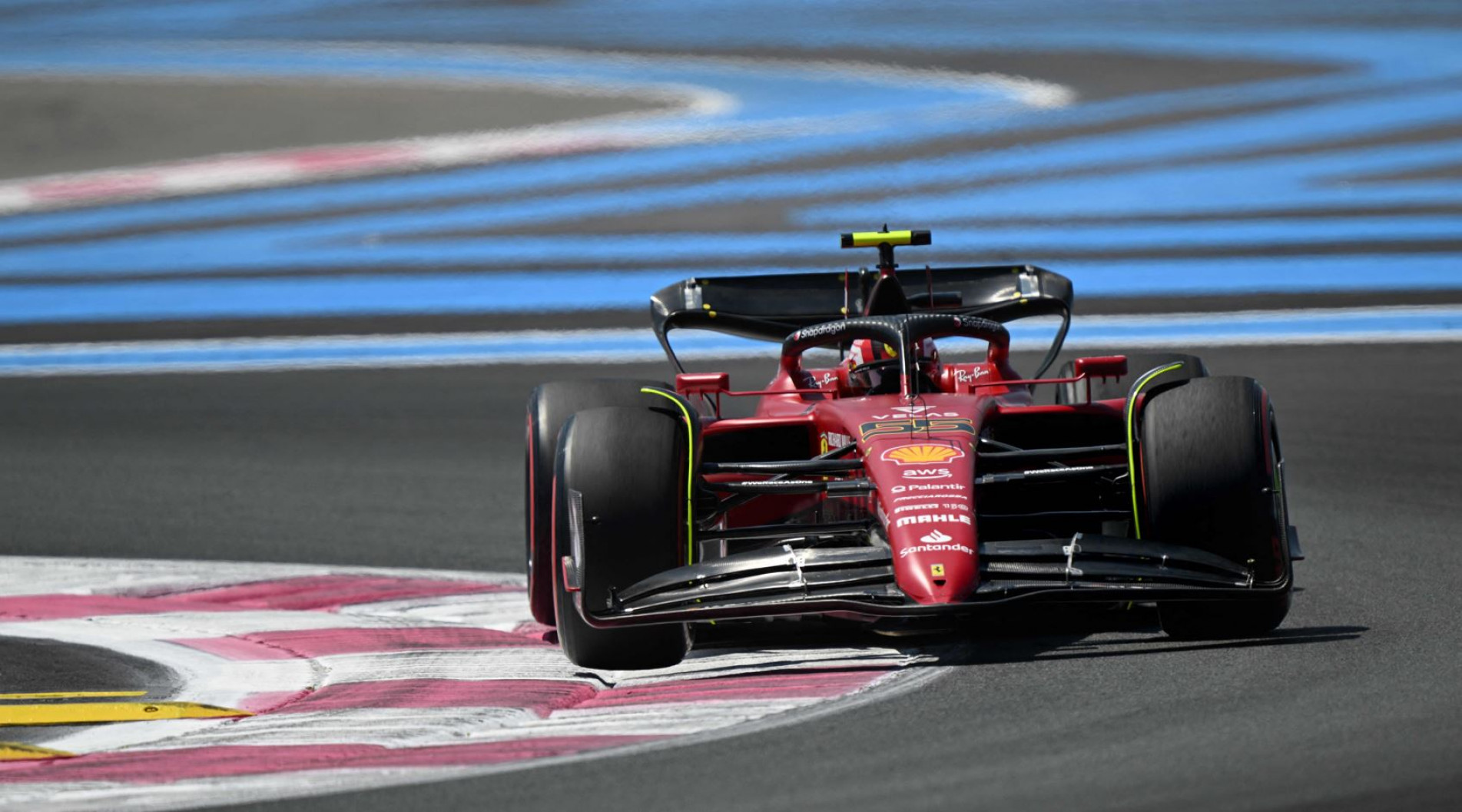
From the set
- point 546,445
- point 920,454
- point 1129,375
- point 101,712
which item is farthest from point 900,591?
point 1129,375

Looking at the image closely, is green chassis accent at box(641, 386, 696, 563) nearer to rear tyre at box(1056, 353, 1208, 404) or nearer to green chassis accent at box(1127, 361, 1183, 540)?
green chassis accent at box(1127, 361, 1183, 540)

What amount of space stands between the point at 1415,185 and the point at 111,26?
15.3 m

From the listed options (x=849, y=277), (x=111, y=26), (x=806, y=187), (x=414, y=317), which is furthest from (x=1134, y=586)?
(x=111, y=26)

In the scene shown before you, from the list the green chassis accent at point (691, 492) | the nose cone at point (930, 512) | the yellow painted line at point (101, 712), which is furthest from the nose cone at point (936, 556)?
the yellow painted line at point (101, 712)

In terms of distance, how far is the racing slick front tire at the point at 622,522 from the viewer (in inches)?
259

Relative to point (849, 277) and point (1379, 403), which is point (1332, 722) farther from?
point (1379, 403)

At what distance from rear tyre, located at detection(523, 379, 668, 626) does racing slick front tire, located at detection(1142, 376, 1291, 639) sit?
68.2 inches

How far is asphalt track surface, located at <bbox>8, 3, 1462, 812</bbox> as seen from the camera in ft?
15.3

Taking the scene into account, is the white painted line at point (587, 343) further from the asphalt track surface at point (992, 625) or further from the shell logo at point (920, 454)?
the shell logo at point (920, 454)

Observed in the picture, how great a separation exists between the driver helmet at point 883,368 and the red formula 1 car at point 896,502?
14mm

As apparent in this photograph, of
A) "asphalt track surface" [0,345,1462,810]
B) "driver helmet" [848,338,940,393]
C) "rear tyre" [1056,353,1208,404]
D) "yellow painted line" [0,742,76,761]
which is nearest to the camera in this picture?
"asphalt track surface" [0,345,1462,810]

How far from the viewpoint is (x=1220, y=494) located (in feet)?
21.4

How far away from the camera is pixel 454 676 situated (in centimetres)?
681

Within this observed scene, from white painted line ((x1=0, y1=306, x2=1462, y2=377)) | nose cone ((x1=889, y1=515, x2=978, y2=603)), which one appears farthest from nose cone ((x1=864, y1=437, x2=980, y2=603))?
white painted line ((x1=0, y1=306, x2=1462, y2=377))
